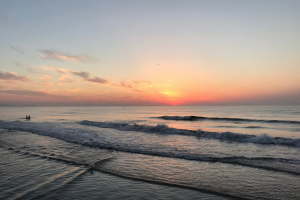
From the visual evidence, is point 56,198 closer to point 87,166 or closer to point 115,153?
point 87,166

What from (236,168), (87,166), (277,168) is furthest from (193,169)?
(87,166)

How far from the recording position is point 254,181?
7.43 meters

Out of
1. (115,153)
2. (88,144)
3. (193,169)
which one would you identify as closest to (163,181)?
(193,169)

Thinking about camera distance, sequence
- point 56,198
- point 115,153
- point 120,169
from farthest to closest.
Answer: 1. point 115,153
2. point 120,169
3. point 56,198

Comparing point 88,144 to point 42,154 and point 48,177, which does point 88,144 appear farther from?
point 48,177

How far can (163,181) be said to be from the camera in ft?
24.0

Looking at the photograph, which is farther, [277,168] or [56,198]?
[277,168]

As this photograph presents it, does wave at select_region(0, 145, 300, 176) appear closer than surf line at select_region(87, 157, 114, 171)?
No

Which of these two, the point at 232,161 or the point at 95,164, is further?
the point at 232,161

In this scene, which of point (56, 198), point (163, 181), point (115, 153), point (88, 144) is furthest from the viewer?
point (88, 144)

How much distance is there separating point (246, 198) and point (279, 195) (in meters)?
1.22

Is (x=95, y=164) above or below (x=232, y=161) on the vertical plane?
above

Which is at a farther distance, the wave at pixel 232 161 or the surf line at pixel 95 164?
the wave at pixel 232 161

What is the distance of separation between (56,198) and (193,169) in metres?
5.86
